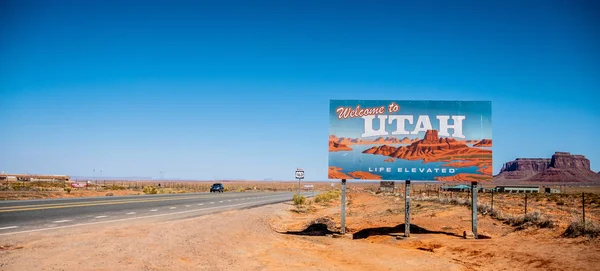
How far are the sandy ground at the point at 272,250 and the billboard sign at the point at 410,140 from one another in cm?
239

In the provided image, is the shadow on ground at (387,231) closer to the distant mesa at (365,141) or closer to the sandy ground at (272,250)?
the sandy ground at (272,250)

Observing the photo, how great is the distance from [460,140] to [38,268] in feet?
44.5

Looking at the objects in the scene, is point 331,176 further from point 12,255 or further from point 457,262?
point 12,255

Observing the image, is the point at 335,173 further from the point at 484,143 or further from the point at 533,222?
the point at 533,222

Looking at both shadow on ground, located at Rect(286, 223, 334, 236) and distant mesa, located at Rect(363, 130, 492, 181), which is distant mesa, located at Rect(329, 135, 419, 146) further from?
shadow on ground, located at Rect(286, 223, 334, 236)

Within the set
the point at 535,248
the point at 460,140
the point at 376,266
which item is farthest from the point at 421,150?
the point at 376,266

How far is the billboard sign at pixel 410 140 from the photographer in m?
15.8

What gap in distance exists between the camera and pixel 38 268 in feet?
27.1

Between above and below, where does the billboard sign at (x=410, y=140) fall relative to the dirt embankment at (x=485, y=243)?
above

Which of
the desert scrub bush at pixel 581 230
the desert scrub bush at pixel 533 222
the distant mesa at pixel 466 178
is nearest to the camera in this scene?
the desert scrub bush at pixel 581 230

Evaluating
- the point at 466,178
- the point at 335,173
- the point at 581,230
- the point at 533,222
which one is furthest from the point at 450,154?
the point at 581,230

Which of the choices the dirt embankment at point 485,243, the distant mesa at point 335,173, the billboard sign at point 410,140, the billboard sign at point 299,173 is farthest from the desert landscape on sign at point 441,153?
the billboard sign at point 299,173

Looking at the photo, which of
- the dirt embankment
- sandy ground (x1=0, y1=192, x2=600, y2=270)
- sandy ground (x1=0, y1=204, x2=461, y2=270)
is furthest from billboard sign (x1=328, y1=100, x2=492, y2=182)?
sandy ground (x1=0, y1=204, x2=461, y2=270)

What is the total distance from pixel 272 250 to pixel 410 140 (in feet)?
23.2
